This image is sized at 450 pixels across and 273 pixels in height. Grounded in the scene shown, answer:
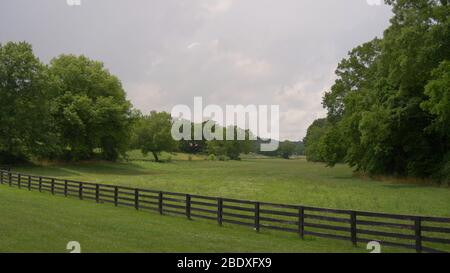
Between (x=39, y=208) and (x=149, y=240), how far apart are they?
9.41m

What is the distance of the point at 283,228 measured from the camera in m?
14.9

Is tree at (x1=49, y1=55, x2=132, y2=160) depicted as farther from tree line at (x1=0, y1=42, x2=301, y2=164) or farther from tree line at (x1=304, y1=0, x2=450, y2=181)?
tree line at (x1=304, y1=0, x2=450, y2=181)

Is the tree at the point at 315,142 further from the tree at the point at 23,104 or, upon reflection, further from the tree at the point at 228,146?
the tree at the point at 23,104

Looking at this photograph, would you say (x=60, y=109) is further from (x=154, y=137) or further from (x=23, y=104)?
(x=154, y=137)

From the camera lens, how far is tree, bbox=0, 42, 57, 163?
5766 centimetres

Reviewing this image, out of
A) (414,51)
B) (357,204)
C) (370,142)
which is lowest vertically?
(357,204)

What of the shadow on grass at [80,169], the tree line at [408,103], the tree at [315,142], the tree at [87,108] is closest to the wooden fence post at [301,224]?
the tree line at [408,103]

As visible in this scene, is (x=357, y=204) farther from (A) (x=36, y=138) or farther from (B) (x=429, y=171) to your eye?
(A) (x=36, y=138)

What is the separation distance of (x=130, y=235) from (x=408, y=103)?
32.3 metres

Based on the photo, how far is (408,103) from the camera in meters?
40.4

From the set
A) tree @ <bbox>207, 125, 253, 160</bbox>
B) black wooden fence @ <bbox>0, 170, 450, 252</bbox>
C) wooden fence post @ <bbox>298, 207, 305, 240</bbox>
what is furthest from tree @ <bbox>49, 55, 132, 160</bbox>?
tree @ <bbox>207, 125, 253, 160</bbox>

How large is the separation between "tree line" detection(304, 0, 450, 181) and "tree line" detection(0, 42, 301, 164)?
109ft

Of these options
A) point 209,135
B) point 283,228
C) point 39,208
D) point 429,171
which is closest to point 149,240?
point 283,228

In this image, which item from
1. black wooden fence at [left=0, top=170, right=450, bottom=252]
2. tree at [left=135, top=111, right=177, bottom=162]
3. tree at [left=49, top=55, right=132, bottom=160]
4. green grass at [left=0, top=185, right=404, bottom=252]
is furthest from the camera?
tree at [left=135, top=111, right=177, bottom=162]
